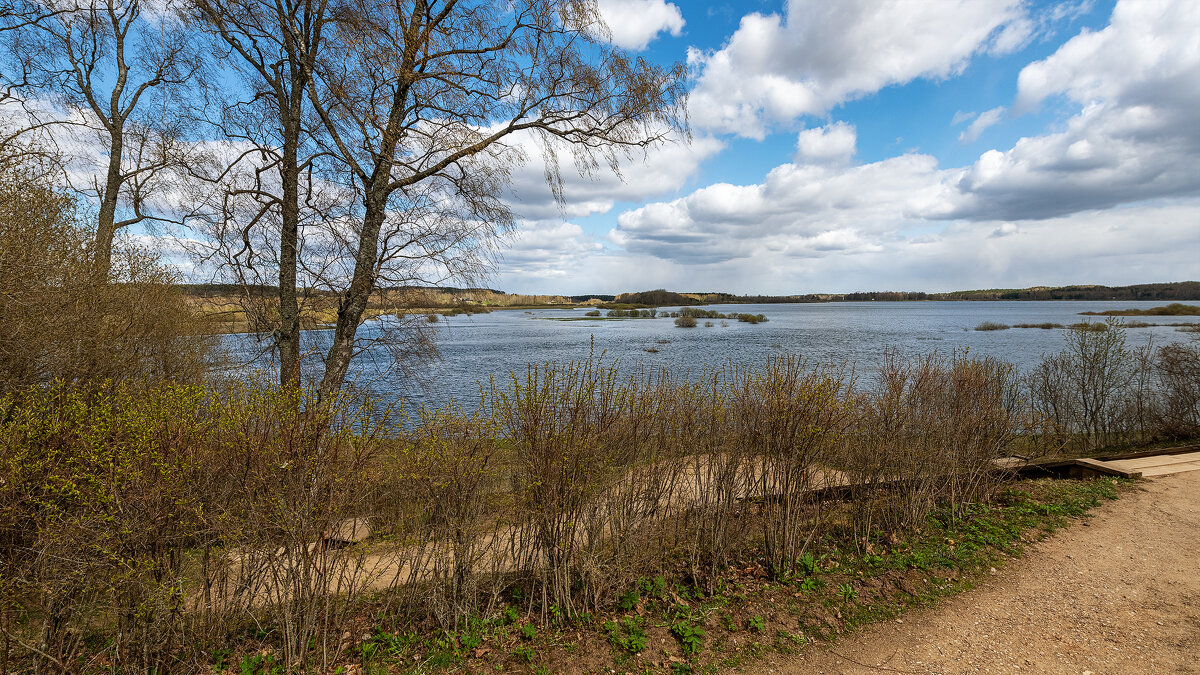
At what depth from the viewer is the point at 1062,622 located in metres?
4.87

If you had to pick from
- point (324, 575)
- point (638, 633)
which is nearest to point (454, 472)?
point (324, 575)

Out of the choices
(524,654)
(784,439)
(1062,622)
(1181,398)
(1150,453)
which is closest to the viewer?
(524,654)

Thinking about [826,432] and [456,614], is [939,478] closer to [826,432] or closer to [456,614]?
[826,432]

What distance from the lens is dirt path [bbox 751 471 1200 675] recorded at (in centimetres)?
432

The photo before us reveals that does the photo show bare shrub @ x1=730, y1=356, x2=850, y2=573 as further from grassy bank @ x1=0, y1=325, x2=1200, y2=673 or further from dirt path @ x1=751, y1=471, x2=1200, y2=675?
dirt path @ x1=751, y1=471, x2=1200, y2=675

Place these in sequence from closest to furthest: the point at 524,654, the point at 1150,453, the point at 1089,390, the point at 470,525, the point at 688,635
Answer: the point at 524,654
the point at 688,635
the point at 470,525
the point at 1150,453
the point at 1089,390

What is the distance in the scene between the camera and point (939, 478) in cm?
759

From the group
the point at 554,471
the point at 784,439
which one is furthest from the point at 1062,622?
the point at 554,471

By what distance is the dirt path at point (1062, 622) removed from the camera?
14.2ft

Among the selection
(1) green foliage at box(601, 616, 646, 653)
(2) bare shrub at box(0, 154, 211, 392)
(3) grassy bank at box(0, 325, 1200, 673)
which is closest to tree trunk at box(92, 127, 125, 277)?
(2) bare shrub at box(0, 154, 211, 392)

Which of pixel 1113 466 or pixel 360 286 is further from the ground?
pixel 360 286

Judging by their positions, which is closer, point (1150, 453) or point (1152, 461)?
point (1152, 461)

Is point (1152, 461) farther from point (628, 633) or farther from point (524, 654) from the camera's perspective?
point (524, 654)

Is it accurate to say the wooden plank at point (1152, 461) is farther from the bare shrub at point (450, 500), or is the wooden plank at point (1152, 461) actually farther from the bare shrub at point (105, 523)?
the bare shrub at point (105, 523)
